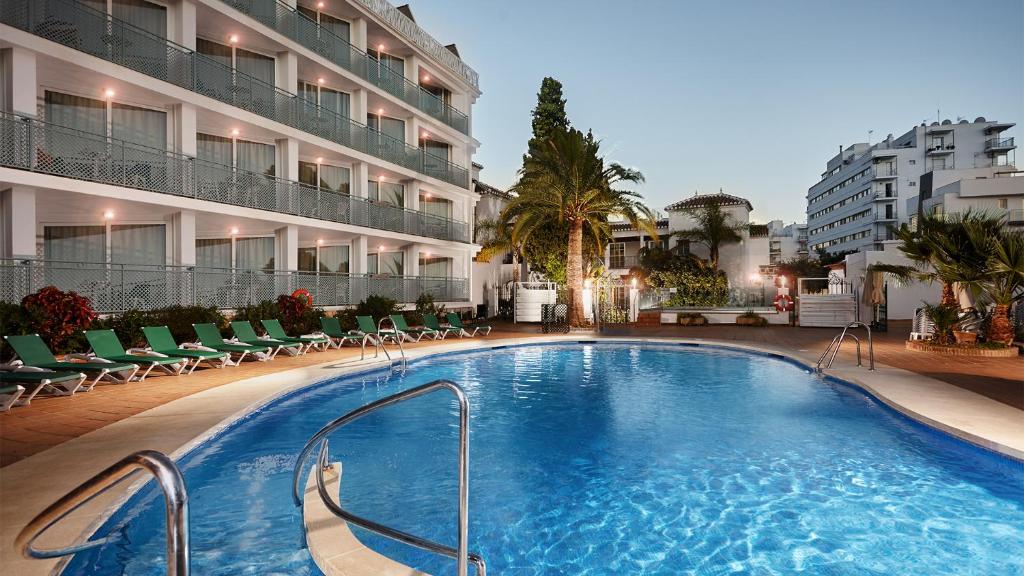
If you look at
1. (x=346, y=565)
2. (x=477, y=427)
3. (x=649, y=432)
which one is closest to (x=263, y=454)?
(x=477, y=427)

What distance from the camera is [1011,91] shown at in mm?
68312

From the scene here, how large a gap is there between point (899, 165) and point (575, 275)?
76280 millimetres

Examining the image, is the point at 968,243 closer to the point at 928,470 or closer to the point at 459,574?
the point at 928,470

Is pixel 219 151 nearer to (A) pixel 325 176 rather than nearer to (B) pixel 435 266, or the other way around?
(A) pixel 325 176

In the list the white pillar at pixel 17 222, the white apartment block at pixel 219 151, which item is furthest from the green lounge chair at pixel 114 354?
the white pillar at pixel 17 222

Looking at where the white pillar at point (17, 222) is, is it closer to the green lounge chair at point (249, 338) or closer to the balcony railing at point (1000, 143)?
the green lounge chair at point (249, 338)

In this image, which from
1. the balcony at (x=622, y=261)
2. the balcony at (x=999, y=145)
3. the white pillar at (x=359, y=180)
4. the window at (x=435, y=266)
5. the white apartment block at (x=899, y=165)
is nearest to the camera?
the white pillar at (x=359, y=180)

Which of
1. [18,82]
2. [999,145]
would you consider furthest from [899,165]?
[18,82]

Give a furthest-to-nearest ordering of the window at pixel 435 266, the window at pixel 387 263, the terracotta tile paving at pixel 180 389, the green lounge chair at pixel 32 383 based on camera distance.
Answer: the window at pixel 435 266 → the window at pixel 387 263 → the green lounge chair at pixel 32 383 → the terracotta tile paving at pixel 180 389

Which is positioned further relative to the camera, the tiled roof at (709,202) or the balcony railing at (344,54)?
the tiled roof at (709,202)

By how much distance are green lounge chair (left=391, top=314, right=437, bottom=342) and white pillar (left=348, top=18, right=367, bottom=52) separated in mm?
11937

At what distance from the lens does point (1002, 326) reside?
49.0 feet

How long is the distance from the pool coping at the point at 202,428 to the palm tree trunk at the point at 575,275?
11.8 metres

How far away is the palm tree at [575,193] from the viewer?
2306cm
